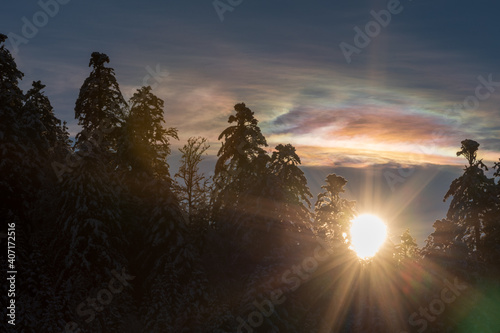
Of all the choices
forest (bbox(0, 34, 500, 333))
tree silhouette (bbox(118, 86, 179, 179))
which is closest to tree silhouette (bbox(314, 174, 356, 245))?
forest (bbox(0, 34, 500, 333))

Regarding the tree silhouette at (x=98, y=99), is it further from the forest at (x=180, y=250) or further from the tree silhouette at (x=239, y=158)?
the tree silhouette at (x=239, y=158)

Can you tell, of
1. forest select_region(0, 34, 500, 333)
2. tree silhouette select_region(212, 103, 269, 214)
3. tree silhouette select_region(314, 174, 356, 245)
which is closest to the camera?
forest select_region(0, 34, 500, 333)

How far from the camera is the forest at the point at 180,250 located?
80.0ft

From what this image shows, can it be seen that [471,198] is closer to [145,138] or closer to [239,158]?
[239,158]

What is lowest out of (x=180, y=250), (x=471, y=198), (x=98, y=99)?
(x=180, y=250)

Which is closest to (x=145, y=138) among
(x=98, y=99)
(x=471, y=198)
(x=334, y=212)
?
(x=98, y=99)

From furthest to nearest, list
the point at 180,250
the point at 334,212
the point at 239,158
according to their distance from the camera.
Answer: the point at 334,212 → the point at 239,158 → the point at 180,250

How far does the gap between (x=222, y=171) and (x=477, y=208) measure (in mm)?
22546

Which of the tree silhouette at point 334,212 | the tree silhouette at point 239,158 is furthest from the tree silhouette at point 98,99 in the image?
the tree silhouette at point 334,212

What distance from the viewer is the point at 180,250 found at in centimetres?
2719

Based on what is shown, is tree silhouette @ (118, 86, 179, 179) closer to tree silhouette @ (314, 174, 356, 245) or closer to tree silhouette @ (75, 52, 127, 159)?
tree silhouette @ (75, 52, 127, 159)

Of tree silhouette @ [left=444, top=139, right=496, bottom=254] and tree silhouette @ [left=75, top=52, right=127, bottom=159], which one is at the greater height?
tree silhouette @ [left=75, top=52, right=127, bottom=159]

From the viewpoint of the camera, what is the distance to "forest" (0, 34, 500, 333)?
80.0 ft

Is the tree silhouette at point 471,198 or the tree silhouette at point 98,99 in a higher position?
the tree silhouette at point 98,99
